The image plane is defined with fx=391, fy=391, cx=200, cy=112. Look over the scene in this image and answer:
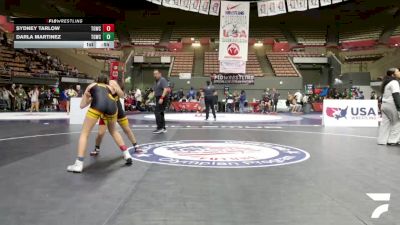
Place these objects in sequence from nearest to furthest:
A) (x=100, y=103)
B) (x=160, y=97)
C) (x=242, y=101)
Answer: (x=100, y=103) → (x=160, y=97) → (x=242, y=101)

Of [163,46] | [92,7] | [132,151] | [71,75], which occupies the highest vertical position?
[92,7]

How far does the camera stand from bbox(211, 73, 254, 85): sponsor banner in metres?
28.8

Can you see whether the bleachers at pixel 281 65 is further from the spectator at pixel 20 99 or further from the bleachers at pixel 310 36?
the spectator at pixel 20 99

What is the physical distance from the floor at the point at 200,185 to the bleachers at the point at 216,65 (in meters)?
25.0

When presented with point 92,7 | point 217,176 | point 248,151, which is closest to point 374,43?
point 92,7

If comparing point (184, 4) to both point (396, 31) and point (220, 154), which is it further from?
point (396, 31)

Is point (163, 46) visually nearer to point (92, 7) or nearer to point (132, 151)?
point (92, 7)

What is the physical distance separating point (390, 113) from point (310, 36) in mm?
31321

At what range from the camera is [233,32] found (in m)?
17.3

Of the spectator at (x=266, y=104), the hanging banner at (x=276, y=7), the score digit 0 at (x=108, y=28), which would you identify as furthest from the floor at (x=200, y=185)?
the spectator at (x=266, y=104)

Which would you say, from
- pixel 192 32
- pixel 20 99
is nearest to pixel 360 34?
pixel 192 32

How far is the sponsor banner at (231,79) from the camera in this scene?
2877 cm

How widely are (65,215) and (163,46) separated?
114ft

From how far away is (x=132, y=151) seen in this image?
675 centimetres
